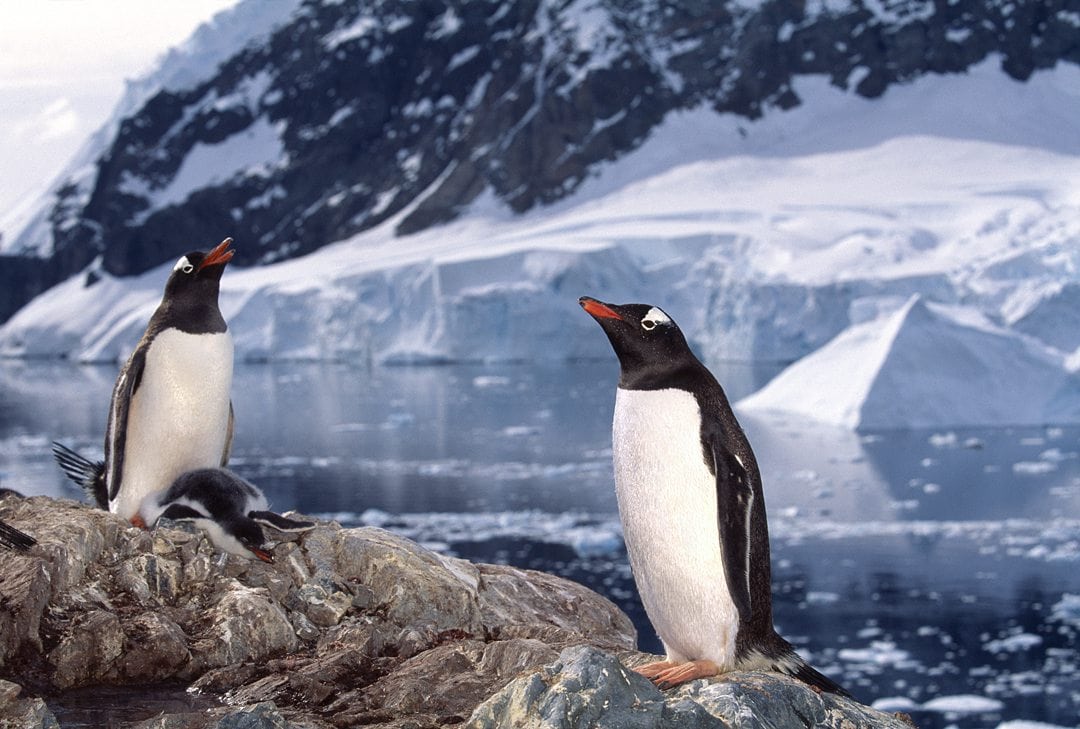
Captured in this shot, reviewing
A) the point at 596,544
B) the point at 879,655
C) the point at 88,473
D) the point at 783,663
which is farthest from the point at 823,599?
the point at 783,663

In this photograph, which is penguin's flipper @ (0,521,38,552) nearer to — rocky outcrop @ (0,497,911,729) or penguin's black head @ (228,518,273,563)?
rocky outcrop @ (0,497,911,729)

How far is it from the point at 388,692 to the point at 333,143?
7015cm

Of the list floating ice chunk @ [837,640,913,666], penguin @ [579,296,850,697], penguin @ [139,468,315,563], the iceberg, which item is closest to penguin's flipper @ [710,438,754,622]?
penguin @ [579,296,850,697]

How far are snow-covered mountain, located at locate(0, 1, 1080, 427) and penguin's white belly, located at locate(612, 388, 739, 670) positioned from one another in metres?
19.0

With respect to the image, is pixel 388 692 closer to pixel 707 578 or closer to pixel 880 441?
pixel 707 578

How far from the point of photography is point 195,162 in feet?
243

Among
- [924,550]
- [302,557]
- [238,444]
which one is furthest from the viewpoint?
[238,444]

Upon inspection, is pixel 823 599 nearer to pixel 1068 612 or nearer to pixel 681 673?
pixel 1068 612

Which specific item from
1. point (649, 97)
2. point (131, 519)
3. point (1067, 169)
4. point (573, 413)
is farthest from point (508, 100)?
point (131, 519)

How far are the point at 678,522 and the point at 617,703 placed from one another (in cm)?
64

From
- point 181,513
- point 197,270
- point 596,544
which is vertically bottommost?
point 596,544

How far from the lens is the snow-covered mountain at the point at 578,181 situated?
35.6m

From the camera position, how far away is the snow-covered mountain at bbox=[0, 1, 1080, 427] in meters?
35.6

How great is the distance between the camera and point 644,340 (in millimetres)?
3238
